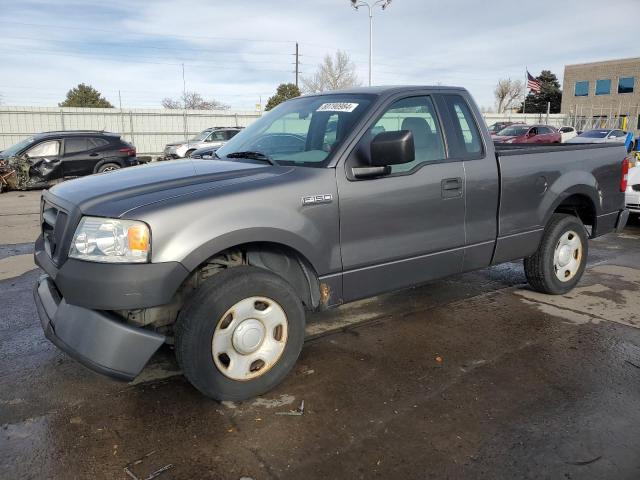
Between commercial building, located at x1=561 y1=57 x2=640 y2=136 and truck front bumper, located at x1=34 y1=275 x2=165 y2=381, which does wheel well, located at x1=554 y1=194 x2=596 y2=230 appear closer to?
truck front bumper, located at x1=34 y1=275 x2=165 y2=381

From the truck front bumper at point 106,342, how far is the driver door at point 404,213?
1.33m

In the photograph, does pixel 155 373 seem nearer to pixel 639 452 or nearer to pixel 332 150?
pixel 332 150

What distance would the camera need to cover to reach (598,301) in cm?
487

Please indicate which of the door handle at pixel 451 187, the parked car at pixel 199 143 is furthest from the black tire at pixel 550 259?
the parked car at pixel 199 143

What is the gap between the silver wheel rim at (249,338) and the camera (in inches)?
114

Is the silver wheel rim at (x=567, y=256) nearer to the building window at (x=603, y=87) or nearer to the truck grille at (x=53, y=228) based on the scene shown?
the truck grille at (x=53, y=228)

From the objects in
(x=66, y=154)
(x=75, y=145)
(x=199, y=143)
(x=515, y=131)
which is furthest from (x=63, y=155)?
(x=515, y=131)

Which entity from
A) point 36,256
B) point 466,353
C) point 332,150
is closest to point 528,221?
point 466,353

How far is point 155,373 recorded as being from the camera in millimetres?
3406

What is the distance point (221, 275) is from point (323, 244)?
670 mm

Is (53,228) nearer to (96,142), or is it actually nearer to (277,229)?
(277,229)

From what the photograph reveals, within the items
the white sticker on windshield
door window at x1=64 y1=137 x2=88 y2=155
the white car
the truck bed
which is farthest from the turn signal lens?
door window at x1=64 y1=137 x2=88 y2=155

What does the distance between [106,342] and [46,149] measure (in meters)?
13.6

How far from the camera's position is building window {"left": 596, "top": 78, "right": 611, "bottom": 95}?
170ft
